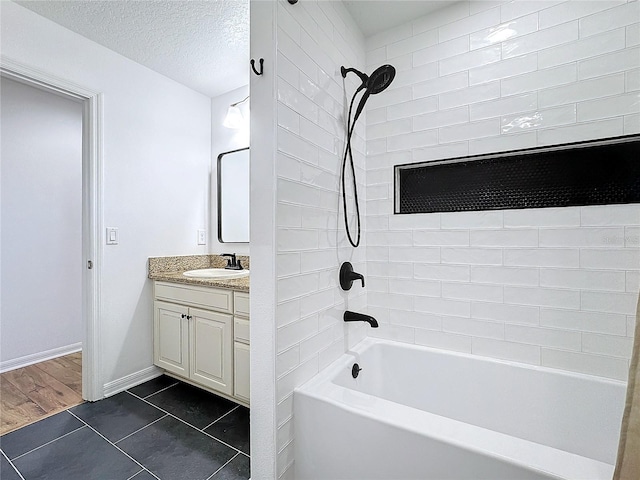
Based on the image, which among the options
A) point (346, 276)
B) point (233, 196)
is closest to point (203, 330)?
point (346, 276)

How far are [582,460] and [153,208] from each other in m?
2.75

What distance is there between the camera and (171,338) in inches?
91.9

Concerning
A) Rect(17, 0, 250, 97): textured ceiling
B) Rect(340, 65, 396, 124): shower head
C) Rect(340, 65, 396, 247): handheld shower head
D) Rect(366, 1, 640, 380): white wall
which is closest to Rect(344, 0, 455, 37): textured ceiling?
Rect(366, 1, 640, 380): white wall

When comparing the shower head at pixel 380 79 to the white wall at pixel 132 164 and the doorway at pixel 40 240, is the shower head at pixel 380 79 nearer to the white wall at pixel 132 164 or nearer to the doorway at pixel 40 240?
the white wall at pixel 132 164

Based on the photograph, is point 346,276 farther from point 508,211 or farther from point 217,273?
point 217,273

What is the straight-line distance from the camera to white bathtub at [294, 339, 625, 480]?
0.93 meters

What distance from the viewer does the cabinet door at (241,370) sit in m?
1.89

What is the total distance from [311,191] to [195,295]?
1.23 m

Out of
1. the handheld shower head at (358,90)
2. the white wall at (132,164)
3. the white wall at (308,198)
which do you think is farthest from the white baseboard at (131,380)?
the handheld shower head at (358,90)

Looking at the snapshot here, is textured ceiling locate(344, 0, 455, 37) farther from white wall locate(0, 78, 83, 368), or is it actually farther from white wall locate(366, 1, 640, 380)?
white wall locate(0, 78, 83, 368)

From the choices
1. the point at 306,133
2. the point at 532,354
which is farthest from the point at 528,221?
the point at 306,133

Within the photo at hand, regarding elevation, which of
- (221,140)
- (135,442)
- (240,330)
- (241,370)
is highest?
(221,140)

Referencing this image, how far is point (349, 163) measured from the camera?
1754mm

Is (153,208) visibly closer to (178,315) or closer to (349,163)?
(178,315)
